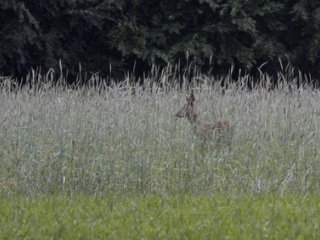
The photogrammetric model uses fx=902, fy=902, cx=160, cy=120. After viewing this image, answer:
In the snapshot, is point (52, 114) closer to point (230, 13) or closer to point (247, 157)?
point (247, 157)

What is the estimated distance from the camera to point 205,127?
33.7ft

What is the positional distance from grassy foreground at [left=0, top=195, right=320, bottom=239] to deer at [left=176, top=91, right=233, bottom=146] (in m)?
1.64

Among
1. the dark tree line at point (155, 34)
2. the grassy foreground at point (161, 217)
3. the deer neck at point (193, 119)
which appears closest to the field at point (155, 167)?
the grassy foreground at point (161, 217)

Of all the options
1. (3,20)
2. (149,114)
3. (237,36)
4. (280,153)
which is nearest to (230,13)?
(237,36)

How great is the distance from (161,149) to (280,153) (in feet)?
4.24

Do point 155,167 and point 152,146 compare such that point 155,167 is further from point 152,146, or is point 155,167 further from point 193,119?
point 193,119

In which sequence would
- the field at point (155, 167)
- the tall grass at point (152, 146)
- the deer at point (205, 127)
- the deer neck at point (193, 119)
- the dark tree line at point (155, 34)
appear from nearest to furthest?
the field at point (155, 167)
the tall grass at point (152, 146)
the deer at point (205, 127)
the deer neck at point (193, 119)
the dark tree line at point (155, 34)

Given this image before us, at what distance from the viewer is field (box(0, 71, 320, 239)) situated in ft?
24.1

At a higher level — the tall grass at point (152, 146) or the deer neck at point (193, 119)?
the deer neck at point (193, 119)

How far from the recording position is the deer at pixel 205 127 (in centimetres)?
1005

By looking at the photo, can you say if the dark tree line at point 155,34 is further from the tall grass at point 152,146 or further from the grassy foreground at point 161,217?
the grassy foreground at point 161,217

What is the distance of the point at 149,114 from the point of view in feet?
36.5

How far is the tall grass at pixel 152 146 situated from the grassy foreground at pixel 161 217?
20.5 inches

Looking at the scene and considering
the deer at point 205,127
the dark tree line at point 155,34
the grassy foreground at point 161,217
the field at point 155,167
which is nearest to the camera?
the grassy foreground at point 161,217
